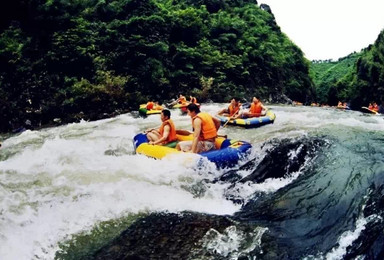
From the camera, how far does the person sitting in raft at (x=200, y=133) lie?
7051 millimetres

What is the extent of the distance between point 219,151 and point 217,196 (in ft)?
4.65

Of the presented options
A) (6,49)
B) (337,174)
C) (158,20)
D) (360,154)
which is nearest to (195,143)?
(337,174)

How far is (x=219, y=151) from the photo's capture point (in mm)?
6891

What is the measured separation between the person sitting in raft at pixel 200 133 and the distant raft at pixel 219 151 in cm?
19

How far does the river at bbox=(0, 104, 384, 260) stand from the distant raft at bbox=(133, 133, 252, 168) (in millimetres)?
136

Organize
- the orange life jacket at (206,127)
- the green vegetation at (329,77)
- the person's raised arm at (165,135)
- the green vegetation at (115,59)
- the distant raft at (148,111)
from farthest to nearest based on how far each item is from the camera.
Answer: the green vegetation at (329,77) → the green vegetation at (115,59) → the distant raft at (148,111) → the person's raised arm at (165,135) → the orange life jacket at (206,127)

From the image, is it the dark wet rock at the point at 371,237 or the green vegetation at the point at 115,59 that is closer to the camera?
the dark wet rock at the point at 371,237

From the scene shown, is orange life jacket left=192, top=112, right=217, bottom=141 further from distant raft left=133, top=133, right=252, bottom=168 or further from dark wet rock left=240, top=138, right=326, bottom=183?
dark wet rock left=240, top=138, right=326, bottom=183

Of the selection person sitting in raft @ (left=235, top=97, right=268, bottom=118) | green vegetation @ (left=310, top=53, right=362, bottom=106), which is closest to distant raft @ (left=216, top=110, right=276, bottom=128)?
person sitting in raft @ (left=235, top=97, right=268, bottom=118)

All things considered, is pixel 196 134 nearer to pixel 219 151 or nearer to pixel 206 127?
pixel 206 127

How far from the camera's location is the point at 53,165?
704 centimetres

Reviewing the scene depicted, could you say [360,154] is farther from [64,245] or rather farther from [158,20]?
[158,20]

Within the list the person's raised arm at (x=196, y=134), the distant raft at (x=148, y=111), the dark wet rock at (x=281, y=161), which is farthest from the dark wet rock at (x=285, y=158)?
the distant raft at (x=148, y=111)

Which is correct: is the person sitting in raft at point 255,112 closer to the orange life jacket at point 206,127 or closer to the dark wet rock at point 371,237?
the orange life jacket at point 206,127
